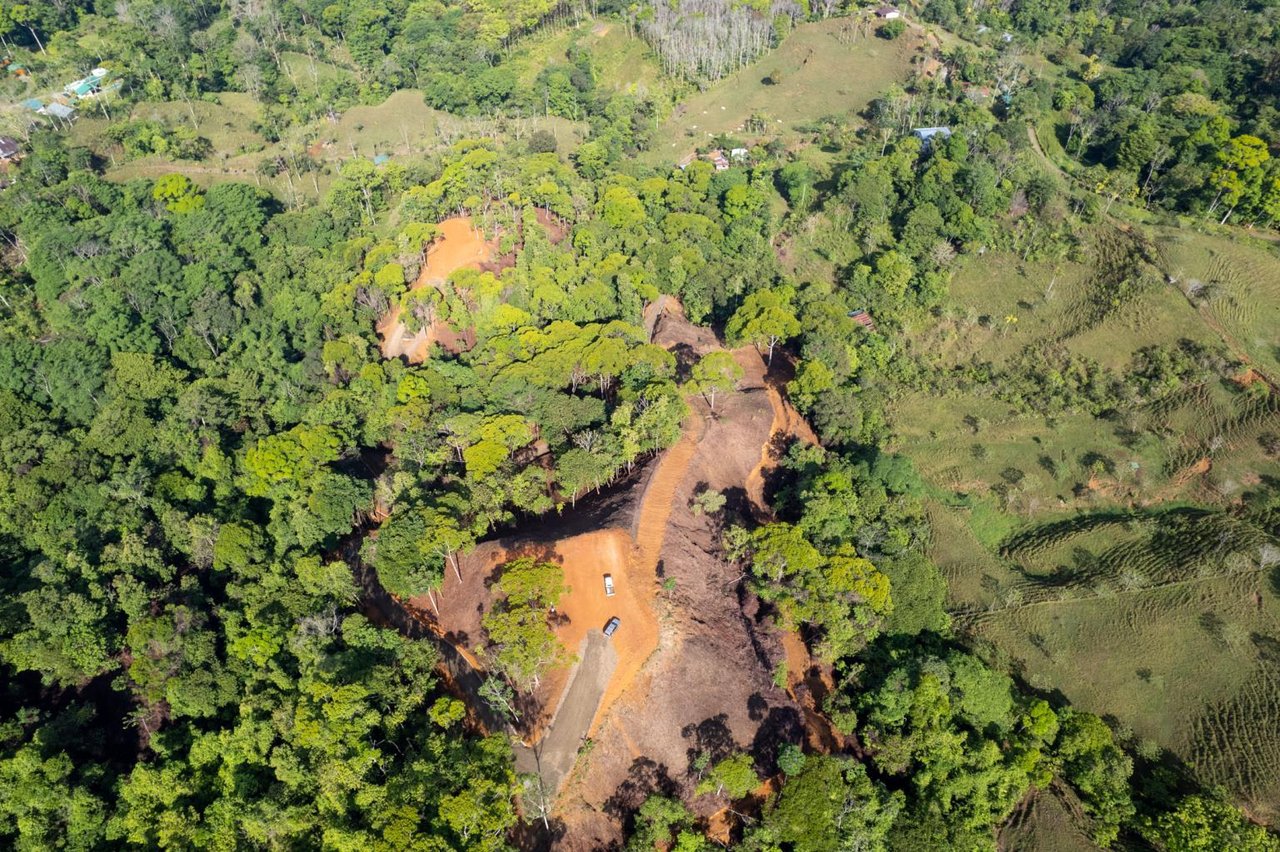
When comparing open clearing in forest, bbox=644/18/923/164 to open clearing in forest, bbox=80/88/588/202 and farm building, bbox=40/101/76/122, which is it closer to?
open clearing in forest, bbox=80/88/588/202

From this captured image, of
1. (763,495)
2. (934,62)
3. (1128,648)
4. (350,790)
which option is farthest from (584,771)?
(934,62)

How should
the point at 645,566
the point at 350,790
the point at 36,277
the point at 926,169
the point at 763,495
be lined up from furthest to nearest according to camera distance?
1. the point at 926,169
2. the point at 36,277
3. the point at 763,495
4. the point at 645,566
5. the point at 350,790

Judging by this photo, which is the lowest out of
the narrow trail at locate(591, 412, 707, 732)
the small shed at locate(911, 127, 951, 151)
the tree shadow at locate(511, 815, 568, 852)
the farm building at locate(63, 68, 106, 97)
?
the tree shadow at locate(511, 815, 568, 852)

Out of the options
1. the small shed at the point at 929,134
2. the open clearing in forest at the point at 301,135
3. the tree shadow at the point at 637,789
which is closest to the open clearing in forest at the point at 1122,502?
the tree shadow at the point at 637,789

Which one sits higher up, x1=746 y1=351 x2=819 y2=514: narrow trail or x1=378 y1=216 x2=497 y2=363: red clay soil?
x1=378 y1=216 x2=497 y2=363: red clay soil

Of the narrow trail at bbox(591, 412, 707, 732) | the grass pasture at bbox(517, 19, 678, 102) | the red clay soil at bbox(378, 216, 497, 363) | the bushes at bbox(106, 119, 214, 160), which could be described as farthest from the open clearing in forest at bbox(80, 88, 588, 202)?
the narrow trail at bbox(591, 412, 707, 732)

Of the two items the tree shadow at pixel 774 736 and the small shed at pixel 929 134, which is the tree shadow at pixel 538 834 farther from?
the small shed at pixel 929 134

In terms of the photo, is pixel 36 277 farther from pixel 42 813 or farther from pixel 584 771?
pixel 584 771
